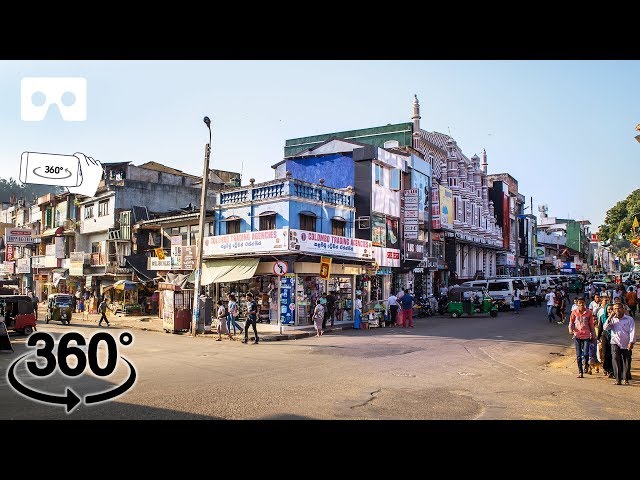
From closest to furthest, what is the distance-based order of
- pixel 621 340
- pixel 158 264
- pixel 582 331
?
pixel 621 340
pixel 582 331
pixel 158 264

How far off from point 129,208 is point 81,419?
112 feet

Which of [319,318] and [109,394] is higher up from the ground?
[319,318]

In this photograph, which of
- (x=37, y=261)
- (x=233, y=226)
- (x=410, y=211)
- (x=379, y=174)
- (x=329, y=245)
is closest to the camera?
(x=329, y=245)

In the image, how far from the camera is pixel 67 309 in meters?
27.0

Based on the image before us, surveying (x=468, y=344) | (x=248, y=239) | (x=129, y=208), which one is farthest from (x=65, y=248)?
(x=468, y=344)

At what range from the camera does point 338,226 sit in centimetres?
2828

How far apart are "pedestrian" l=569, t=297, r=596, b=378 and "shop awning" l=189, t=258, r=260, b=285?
49.0 feet

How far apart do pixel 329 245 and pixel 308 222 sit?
176 cm

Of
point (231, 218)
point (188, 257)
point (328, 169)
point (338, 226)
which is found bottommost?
point (188, 257)

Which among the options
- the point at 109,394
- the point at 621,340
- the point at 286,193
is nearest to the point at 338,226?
the point at 286,193

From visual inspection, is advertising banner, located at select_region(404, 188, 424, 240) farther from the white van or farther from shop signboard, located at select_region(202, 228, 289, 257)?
shop signboard, located at select_region(202, 228, 289, 257)

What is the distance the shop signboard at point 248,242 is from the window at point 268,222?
1.10m

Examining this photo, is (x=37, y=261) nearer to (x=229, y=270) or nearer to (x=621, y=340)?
(x=229, y=270)
